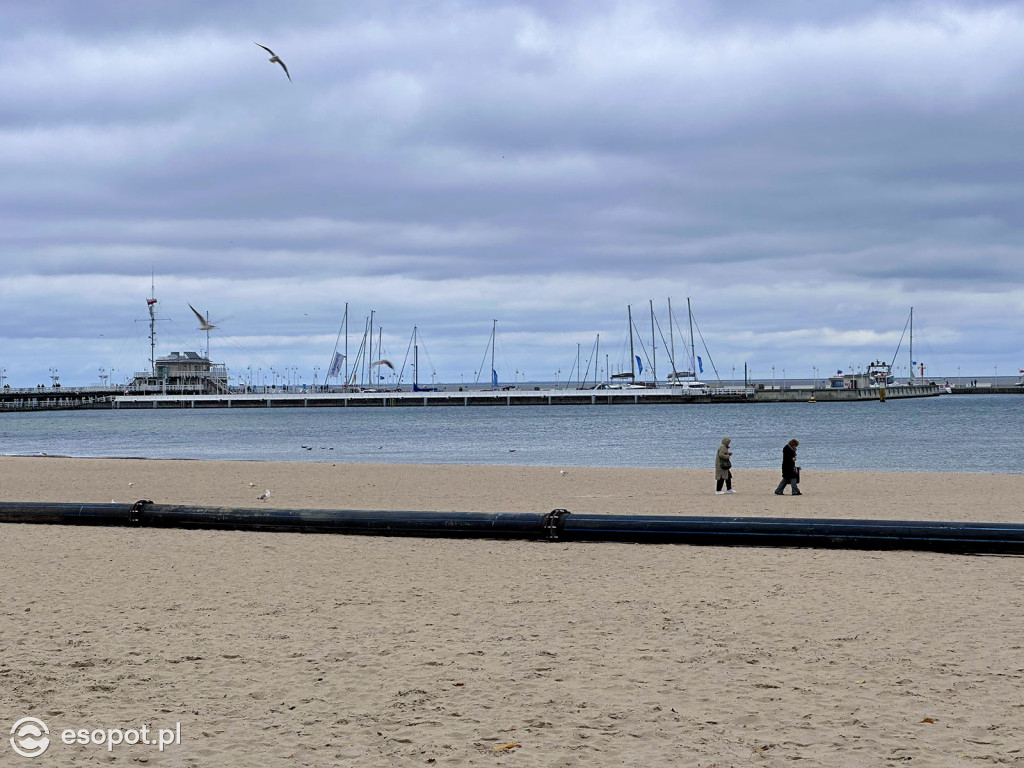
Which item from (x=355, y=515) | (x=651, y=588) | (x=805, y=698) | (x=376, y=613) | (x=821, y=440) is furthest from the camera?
(x=821, y=440)

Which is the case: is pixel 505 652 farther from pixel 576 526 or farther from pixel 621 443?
pixel 621 443

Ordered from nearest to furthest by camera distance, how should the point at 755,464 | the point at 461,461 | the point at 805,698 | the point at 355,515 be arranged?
the point at 805,698, the point at 355,515, the point at 755,464, the point at 461,461

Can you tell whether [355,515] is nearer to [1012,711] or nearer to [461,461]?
[1012,711]

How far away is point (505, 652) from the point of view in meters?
7.93

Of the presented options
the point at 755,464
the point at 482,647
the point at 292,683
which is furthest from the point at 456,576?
the point at 755,464

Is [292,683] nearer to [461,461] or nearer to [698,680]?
[698,680]

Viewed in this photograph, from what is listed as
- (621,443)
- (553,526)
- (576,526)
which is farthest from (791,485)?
(621,443)

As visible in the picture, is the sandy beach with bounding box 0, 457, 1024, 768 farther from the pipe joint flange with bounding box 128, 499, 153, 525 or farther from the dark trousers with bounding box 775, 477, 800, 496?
the dark trousers with bounding box 775, 477, 800, 496

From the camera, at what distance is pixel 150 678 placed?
24.0ft

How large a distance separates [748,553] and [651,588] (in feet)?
8.01

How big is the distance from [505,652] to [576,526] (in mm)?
5648

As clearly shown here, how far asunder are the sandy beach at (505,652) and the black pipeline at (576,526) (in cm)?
25

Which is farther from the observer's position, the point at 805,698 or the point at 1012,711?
the point at 805,698

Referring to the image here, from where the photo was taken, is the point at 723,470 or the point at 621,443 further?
the point at 621,443
